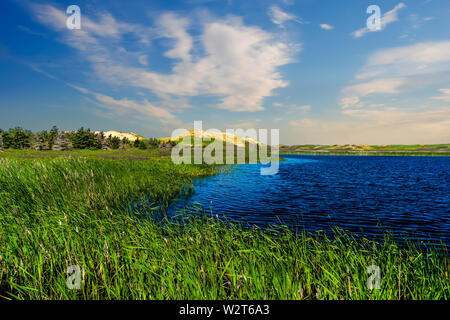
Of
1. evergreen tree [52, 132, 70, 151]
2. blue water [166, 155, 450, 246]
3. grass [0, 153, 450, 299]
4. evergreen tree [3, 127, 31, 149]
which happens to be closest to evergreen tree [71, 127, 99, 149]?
evergreen tree [52, 132, 70, 151]

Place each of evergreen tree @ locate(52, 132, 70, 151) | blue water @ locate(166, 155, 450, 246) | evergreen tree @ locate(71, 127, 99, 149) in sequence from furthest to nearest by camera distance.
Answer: evergreen tree @ locate(71, 127, 99, 149), evergreen tree @ locate(52, 132, 70, 151), blue water @ locate(166, 155, 450, 246)

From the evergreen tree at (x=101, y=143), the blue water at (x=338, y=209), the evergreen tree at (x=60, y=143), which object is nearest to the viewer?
the blue water at (x=338, y=209)

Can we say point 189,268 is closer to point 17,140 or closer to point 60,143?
point 60,143

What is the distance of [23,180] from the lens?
412 inches

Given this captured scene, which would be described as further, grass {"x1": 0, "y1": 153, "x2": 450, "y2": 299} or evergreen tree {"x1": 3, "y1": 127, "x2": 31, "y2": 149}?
evergreen tree {"x1": 3, "y1": 127, "x2": 31, "y2": 149}

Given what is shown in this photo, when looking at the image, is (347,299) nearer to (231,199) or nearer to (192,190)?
(231,199)

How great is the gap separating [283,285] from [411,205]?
19.3 meters

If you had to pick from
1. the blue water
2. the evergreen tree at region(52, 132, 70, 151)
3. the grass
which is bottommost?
the blue water

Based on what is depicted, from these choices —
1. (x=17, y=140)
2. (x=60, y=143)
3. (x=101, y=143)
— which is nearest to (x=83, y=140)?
(x=101, y=143)

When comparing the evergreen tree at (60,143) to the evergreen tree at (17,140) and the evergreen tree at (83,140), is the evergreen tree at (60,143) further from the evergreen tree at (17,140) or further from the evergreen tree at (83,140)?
the evergreen tree at (17,140)

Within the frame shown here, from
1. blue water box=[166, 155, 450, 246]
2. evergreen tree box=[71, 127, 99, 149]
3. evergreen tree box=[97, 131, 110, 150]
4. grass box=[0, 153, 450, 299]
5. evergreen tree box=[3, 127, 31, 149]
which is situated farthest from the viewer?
evergreen tree box=[97, 131, 110, 150]

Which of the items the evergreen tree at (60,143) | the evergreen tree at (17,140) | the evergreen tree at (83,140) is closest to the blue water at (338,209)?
the evergreen tree at (60,143)

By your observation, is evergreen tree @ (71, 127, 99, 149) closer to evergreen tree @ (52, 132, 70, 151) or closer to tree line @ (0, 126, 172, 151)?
tree line @ (0, 126, 172, 151)
